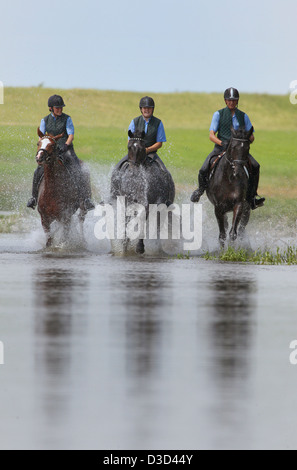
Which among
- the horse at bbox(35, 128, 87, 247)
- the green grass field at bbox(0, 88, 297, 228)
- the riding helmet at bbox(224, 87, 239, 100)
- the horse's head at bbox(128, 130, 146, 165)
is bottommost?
the horse at bbox(35, 128, 87, 247)

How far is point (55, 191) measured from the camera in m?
19.2

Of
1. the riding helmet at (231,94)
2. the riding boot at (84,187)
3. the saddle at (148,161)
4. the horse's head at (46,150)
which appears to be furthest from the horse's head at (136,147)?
the riding helmet at (231,94)

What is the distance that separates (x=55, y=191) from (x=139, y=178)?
1.51m

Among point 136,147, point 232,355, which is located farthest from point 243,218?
point 232,355

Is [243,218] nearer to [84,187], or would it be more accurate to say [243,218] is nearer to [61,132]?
[84,187]

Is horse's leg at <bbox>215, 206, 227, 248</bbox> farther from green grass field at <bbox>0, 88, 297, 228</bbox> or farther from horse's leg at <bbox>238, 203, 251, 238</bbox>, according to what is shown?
green grass field at <bbox>0, 88, 297, 228</bbox>

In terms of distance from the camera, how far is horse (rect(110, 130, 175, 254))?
729 inches

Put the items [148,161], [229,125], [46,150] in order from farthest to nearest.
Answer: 1. [229,125]
2. [148,161]
3. [46,150]

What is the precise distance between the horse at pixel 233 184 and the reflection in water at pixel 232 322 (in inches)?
134

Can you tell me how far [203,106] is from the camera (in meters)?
82.5

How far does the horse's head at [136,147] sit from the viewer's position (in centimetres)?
1845

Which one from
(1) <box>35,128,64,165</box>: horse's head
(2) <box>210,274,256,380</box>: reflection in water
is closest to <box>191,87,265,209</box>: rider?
(1) <box>35,128,64,165</box>: horse's head

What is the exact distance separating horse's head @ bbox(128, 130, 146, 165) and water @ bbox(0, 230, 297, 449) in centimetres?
383
